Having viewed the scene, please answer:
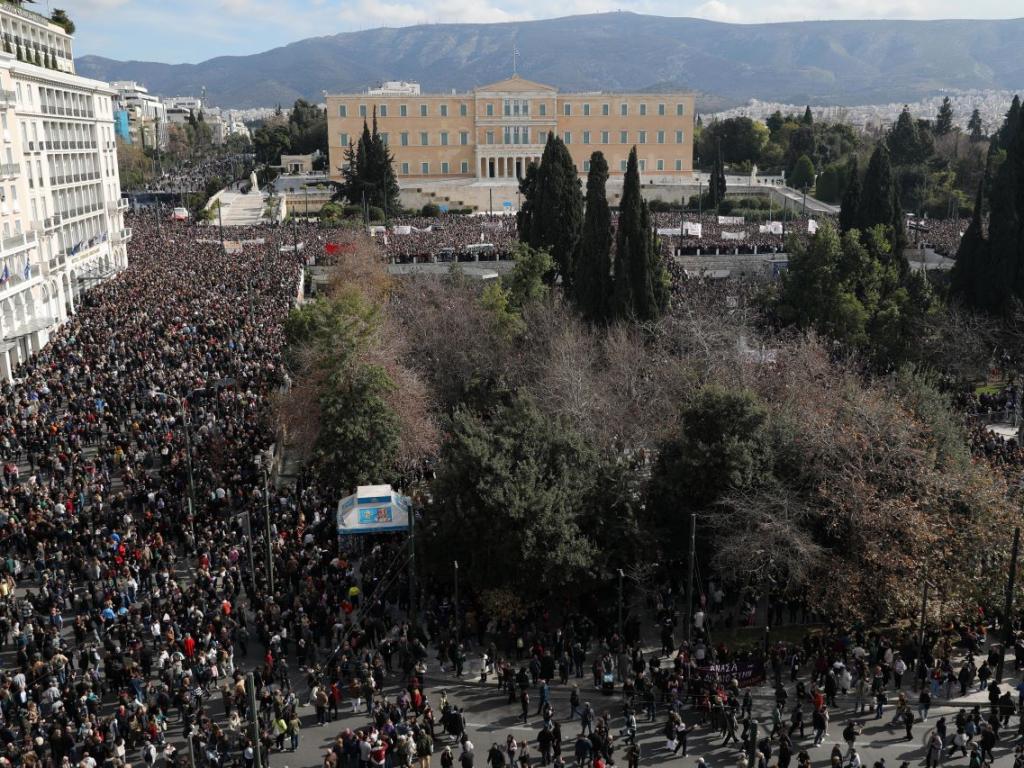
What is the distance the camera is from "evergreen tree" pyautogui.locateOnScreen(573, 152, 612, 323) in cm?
3372

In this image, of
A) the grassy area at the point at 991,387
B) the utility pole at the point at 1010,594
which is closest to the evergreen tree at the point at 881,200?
the grassy area at the point at 991,387

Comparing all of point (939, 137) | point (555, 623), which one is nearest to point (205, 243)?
point (555, 623)

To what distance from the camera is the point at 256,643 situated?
17.5 m

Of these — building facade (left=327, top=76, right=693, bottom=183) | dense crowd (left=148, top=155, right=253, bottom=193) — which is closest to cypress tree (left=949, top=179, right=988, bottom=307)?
building facade (left=327, top=76, right=693, bottom=183)

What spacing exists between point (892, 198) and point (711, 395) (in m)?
22.5

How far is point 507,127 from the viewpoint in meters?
90.1

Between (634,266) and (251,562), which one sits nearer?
(251,562)

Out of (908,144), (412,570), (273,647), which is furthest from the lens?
(908,144)

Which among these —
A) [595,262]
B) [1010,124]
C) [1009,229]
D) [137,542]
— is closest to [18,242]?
[595,262]

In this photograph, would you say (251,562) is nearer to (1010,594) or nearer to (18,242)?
(1010,594)

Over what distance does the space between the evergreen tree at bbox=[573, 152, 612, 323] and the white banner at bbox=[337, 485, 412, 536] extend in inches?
600

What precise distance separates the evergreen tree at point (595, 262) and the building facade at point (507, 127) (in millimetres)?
55923

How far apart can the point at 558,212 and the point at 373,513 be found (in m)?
24.2

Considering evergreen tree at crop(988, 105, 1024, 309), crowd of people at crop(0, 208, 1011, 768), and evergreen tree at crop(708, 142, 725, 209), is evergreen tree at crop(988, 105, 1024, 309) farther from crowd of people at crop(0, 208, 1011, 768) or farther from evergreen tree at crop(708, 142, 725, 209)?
evergreen tree at crop(708, 142, 725, 209)
